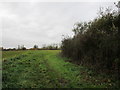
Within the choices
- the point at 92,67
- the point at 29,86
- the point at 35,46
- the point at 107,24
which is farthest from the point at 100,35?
the point at 35,46

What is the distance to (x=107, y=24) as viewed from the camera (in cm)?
1068

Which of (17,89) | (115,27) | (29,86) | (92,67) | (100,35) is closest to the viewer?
(17,89)

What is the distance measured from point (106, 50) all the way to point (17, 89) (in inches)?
279

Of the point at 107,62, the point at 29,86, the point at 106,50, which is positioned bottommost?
the point at 29,86

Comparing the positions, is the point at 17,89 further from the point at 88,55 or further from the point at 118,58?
the point at 88,55

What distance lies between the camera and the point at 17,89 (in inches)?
272

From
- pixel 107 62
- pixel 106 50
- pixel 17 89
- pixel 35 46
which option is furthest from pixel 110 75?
pixel 35 46

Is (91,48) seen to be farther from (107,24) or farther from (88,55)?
(107,24)

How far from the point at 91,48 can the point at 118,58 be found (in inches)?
156

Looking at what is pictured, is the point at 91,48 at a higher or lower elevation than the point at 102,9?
lower

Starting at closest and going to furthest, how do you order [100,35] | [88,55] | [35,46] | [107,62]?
[107,62] < [100,35] < [88,55] < [35,46]

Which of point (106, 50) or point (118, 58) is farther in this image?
point (106, 50)

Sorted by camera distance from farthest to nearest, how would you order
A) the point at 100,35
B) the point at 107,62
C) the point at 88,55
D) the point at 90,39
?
the point at 88,55 < the point at 90,39 < the point at 100,35 < the point at 107,62

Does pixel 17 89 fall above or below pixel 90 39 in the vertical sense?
below
